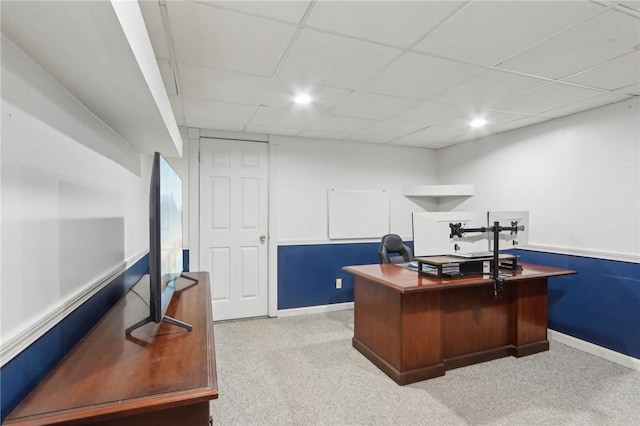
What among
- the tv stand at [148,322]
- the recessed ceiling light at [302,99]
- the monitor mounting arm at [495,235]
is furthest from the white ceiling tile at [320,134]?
the tv stand at [148,322]

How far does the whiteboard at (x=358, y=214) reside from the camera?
4.56 metres

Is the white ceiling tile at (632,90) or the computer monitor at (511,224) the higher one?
the white ceiling tile at (632,90)

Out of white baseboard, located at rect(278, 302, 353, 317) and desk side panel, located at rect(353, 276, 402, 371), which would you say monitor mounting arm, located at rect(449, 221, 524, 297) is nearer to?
desk side panel, located at rect(353, 276, 402, 371)

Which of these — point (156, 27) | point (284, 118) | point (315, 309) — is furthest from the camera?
point (315, 309)

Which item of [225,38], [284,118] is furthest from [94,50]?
[284,118]

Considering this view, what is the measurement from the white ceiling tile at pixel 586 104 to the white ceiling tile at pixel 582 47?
839 mm

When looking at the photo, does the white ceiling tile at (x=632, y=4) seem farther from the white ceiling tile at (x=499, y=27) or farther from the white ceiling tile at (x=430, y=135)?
the white ceiling tile at (x=430, y=135)

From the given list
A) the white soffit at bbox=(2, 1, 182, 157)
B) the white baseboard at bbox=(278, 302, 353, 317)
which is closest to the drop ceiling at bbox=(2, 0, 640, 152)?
the white soffit at bbox=(2, 1, 182, 157)

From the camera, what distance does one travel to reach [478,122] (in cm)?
367

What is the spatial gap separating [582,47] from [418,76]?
962 millimetres

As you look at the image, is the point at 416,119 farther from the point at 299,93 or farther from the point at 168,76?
the point at 168,76

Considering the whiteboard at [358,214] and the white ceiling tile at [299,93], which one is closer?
the white ceiling tile at [299,93]

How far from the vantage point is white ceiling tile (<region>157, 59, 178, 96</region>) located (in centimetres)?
216

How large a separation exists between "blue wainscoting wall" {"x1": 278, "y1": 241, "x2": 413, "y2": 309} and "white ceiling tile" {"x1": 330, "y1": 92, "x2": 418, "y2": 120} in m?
1.88
